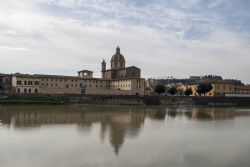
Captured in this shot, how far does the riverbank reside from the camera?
61300 millimetres

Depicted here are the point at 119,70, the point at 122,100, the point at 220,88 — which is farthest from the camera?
the point at 220,88

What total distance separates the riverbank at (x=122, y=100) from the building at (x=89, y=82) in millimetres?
7391

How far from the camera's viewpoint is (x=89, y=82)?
84.8 meters

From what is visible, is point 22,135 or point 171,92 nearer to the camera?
point 22,135

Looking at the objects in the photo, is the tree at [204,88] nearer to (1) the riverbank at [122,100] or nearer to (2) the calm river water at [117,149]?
(1) the riverbank at [122,100]

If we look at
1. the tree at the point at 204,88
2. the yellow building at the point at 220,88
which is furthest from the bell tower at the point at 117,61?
the yellow building at the point at 220,88

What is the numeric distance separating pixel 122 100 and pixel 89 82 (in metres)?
15.2

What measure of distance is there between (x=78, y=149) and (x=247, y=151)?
9.25 m

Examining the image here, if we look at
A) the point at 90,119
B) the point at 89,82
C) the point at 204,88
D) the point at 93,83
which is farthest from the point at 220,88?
the point at 90,119

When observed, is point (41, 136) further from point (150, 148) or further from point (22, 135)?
point (150, 148)

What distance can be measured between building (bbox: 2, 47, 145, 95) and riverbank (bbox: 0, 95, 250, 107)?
291 inches

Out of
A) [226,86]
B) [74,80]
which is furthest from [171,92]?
[74,80]

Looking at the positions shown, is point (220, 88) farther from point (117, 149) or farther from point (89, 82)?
point (117, 149)

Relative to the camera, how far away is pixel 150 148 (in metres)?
19.9
